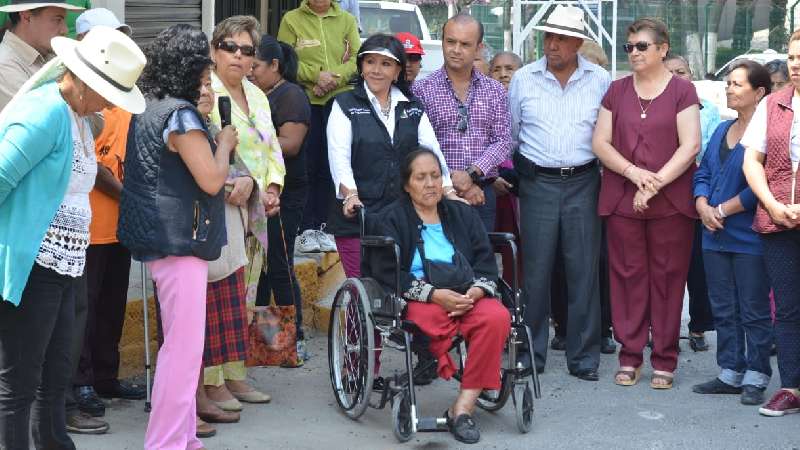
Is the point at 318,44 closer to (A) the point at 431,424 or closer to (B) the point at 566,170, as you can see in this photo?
(B) the point at 566,170

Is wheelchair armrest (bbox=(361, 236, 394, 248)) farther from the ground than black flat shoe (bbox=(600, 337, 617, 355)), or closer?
farther from the ground

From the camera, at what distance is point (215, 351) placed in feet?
20.7

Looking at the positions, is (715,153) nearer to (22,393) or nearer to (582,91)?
(582,91)

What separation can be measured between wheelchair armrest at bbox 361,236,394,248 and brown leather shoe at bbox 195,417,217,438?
1.17 meters

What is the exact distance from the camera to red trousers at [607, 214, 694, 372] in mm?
7367

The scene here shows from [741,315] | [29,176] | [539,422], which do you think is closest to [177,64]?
[29,176]

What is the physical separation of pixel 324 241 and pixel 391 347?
104 inches

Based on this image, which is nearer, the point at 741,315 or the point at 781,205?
the point at 781,205

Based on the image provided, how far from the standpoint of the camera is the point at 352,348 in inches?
258

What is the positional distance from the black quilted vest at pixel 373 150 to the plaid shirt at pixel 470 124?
332mm

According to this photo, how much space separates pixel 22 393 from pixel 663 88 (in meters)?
4.07

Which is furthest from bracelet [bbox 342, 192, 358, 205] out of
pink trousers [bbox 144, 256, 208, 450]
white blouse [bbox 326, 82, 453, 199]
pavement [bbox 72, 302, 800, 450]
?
pink trousers [bbox 144, 256, 208, 450]

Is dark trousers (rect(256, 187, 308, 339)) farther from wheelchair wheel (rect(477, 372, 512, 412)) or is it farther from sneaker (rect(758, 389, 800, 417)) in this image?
sneaker (rect(758, 389, 800, 417))

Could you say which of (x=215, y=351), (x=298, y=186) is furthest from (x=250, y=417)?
(x=298, y=186)
